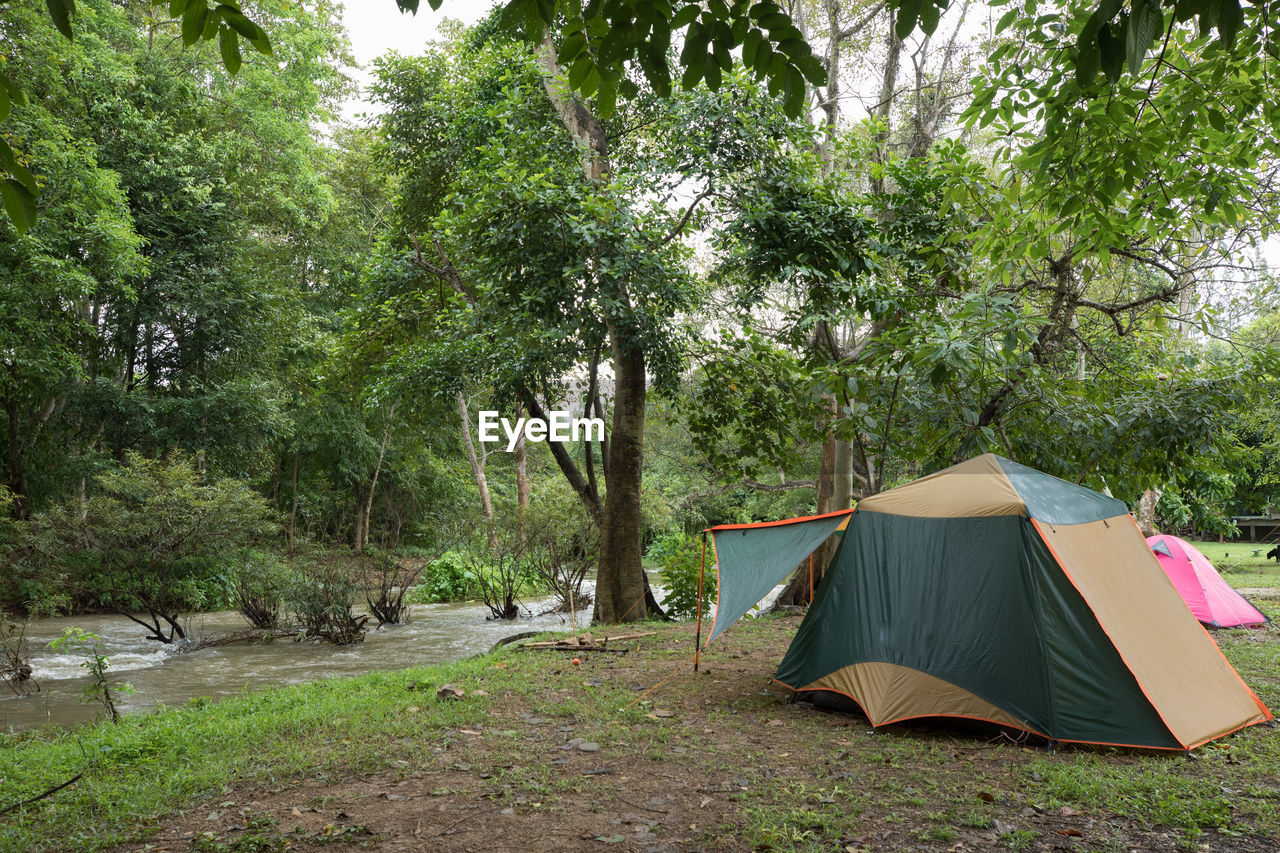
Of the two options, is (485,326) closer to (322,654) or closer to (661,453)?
(322,654)

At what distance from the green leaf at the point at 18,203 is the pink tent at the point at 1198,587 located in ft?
35.1

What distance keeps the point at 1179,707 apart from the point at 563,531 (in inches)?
511

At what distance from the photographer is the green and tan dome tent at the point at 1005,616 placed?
4.91 meters

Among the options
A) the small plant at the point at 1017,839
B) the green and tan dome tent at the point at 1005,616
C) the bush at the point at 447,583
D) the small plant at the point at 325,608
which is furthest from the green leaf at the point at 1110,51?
the bush at the point at 447,583

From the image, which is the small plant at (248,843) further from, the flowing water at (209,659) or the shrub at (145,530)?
the shrub at (145,530)

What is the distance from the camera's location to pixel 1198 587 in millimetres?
9617

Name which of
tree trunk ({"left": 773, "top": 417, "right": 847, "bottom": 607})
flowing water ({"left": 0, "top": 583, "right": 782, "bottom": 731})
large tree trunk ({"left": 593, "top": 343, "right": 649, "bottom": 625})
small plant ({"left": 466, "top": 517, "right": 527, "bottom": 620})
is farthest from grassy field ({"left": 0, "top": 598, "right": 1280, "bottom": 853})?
small plant ({"left": 466, "top": 517, "right": 527, "bottom": 620})

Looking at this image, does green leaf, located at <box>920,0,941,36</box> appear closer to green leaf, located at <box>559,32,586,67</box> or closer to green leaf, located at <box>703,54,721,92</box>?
green leaf, located at <box>703,54,721,92</box>

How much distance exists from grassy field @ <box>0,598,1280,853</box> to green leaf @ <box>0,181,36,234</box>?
8.48 ft

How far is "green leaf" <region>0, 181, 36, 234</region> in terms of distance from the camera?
238cm

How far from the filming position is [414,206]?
45.0ft

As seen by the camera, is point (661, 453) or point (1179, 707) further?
point (661, 453)

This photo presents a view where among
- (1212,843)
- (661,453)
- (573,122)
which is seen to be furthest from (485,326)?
(661,453)

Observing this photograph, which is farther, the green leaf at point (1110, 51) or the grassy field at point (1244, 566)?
the grassy field at point (1244, 566)
